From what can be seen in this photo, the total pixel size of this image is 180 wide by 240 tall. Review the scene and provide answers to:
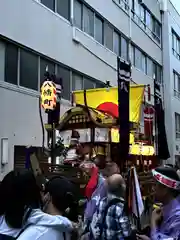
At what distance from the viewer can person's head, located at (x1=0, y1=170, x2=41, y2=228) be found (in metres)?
2.52

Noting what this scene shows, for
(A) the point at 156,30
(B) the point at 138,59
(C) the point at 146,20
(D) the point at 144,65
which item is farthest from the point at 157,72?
(B) the point at 138,59

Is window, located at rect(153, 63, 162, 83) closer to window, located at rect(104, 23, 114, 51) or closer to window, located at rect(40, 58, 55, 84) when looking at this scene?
window, located at rect(104, 23, 114, 51)

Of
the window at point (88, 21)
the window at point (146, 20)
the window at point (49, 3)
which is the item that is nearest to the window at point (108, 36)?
the window at point (88, 21)

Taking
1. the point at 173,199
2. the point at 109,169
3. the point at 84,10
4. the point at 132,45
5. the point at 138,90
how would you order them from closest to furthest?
the point at 173,199
the point at 109,169
the point at 138,90
the point at 84,10
the point at 132,45

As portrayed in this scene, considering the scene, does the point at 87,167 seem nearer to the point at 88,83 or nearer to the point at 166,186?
the point at 166,186

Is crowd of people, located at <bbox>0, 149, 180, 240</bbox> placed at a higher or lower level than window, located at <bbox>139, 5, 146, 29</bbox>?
lower

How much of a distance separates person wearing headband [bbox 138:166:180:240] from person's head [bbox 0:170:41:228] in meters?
1.21

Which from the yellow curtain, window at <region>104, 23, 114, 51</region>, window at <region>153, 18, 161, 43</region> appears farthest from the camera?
window at <region>153, 18, 161, 43</region>

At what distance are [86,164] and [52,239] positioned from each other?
5.85 metres

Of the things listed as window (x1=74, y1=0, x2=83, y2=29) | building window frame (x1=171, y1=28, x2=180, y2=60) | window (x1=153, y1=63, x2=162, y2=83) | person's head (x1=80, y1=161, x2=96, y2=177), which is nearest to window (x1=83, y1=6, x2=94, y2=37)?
window (x1=74, y1=0, x2=83, y2=29)

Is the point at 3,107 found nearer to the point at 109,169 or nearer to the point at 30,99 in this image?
the point at 30,99

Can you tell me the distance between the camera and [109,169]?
6797 mm

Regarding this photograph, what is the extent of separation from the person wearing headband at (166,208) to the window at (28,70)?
10076 mm

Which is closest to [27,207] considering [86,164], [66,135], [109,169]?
[109,169]
